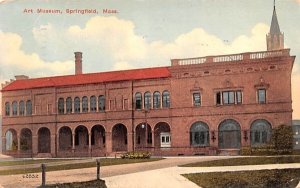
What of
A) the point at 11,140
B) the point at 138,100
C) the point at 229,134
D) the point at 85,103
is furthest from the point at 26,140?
the point at 229,134

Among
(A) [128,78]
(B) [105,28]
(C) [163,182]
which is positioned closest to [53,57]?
(B) [105,28]

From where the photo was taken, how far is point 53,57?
70.1 feet

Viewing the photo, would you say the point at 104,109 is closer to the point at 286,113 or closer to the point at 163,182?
the point at 286,113

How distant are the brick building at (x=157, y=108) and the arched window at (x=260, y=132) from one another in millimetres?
64

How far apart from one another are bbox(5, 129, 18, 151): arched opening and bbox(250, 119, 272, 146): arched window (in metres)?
17.0

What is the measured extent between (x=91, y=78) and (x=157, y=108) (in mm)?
5167

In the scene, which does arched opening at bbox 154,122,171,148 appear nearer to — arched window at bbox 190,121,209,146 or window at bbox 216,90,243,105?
arched window at bbox 190,121,209,146

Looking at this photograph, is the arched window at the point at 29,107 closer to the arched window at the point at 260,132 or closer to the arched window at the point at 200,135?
the arched window at the point at 200,135

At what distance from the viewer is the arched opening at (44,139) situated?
35.1 metres

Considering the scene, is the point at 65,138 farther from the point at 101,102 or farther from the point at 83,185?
the point at 83,185

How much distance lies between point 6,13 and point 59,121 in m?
17.2

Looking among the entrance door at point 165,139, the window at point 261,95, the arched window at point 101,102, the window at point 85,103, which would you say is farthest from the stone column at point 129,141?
the window at point 261,95

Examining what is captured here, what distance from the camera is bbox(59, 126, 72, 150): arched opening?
35.4m

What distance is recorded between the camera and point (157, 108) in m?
33.9
